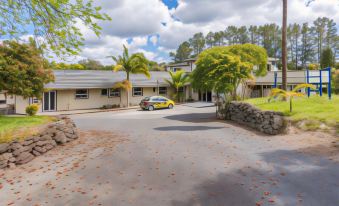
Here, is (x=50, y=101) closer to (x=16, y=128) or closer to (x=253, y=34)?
(x=16, y=128)

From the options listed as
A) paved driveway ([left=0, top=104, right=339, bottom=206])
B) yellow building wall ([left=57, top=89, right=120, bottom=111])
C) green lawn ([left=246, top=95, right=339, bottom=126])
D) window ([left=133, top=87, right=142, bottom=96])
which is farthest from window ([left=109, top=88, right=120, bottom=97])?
green lawn ([left=246, top=95, right=339, bottom=126])

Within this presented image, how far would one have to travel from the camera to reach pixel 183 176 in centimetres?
649

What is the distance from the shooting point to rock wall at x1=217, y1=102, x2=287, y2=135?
11809 millimetres

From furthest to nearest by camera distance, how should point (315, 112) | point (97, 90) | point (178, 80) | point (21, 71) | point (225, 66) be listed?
point (178, 80), point (97, 90), point (225, 66), point (315, 112), point (21, 71)

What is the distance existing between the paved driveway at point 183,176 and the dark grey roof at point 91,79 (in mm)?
17228

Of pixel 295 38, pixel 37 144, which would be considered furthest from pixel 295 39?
pixel 37 144

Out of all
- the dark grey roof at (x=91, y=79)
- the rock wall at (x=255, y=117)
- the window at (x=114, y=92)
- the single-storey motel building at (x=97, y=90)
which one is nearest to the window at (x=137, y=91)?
the single-storey motel building at (x=97, y=90)

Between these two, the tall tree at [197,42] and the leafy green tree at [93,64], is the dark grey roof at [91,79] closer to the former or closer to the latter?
the leafy green tree at [93,64]

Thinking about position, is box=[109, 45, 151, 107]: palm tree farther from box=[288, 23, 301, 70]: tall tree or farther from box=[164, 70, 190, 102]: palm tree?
box=[288, 23, 301, 70]: tall tree

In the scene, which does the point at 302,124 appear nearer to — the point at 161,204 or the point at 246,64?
the point at 246,64

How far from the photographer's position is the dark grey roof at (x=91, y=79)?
2542cm

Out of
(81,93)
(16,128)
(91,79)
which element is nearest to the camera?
(16,128)

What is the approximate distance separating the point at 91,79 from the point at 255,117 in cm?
2025

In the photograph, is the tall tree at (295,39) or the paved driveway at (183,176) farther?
the tall tree at (295,39)
